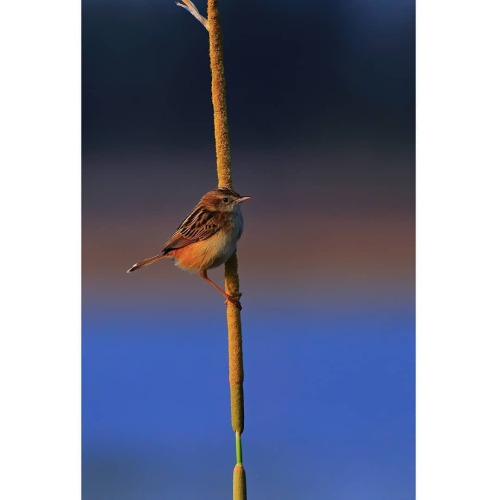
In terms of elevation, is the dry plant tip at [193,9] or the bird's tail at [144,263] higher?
the dry plant tip at [193,9]

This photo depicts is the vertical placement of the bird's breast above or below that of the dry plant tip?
below

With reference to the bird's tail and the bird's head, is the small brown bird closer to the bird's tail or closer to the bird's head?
the bird's head

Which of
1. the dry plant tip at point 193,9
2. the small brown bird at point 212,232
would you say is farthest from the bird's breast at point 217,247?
the dry plant tip at point 193,9

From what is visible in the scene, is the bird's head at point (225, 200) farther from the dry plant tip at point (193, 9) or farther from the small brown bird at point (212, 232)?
the dry plant tip at point (193, 9)

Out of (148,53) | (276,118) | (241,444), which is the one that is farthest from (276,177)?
(241,444)

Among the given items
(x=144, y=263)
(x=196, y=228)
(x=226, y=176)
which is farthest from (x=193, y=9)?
(x=144, y=263)

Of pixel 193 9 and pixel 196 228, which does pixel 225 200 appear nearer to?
pixel 196 228

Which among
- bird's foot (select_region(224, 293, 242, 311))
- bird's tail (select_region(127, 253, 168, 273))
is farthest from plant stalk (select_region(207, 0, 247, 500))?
bird's tail (select_region(127, 253, 168, 273))
